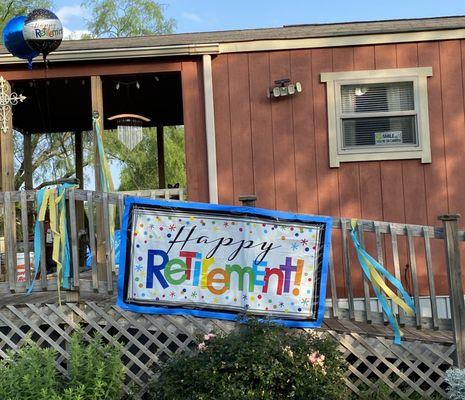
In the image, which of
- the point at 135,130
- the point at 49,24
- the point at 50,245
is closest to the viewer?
the point at 49,24

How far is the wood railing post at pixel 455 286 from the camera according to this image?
5027 millimetres

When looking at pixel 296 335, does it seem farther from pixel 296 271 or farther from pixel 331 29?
pixel 331 29

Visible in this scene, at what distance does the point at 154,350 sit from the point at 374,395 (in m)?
2.06

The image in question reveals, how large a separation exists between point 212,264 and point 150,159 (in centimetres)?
1733

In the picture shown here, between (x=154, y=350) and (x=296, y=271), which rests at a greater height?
(x=296, y=271)

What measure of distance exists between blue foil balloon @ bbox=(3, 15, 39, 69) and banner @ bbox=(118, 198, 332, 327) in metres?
2.35

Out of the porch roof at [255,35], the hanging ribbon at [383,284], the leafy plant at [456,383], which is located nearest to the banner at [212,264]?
the hanging ribbon at [383,284]

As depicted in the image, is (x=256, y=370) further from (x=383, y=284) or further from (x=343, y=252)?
(x=343, y=252)

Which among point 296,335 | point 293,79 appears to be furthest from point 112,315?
point 293,79

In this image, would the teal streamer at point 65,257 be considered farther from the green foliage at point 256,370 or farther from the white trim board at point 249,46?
the white trim board at point 249,46

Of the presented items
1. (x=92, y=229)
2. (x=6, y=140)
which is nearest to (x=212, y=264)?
(x=92, y=229)

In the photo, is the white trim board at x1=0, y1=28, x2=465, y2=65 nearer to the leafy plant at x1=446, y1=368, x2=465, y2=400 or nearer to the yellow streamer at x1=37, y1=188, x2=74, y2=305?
the yellow streamer at x1=37, y1=188, x2=74, y2=305

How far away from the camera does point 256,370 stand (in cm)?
435

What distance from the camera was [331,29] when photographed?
24.1 feet
